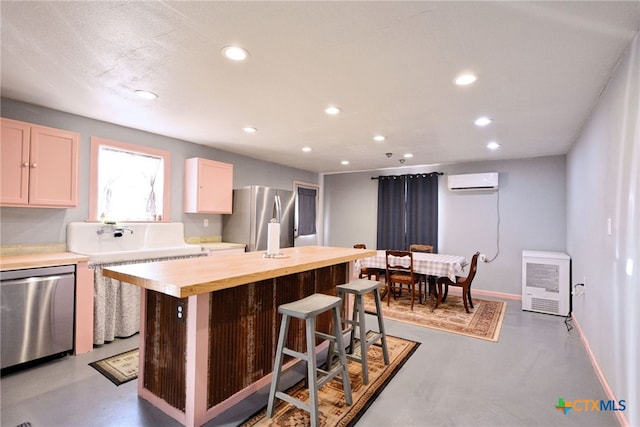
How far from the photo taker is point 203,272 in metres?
1.85

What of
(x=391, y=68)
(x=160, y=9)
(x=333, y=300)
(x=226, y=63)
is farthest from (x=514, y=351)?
(x=160, y=9)

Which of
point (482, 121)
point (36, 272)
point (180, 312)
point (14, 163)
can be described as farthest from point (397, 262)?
point (14, 163)

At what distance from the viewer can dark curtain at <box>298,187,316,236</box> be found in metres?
6.82

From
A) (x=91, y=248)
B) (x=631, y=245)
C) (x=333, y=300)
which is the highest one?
(x=631, y=245)

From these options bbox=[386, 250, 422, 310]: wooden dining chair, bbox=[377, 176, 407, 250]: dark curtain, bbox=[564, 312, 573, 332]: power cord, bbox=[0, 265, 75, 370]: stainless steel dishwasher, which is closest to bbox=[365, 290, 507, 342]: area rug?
bbox=[386, 250, 422, 310]: wooden dining chair

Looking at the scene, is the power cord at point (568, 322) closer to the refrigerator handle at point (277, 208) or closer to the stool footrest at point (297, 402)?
the stool footrest at point (297, 402)

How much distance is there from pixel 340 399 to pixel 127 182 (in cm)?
345

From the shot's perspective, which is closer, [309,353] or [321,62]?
[309,353]

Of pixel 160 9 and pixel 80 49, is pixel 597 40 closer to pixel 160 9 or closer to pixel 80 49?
pixel 160 9

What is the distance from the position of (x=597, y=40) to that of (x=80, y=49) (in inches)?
124

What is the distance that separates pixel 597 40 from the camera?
1.83 m

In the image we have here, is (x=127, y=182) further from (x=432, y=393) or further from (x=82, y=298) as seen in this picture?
(x=432, y=393)

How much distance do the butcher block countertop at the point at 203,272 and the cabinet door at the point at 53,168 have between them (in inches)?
66.7

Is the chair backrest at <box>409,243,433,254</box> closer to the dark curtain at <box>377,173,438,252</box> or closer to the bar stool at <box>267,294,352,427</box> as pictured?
the dark curtain at <box>377,173,438,252</box>
